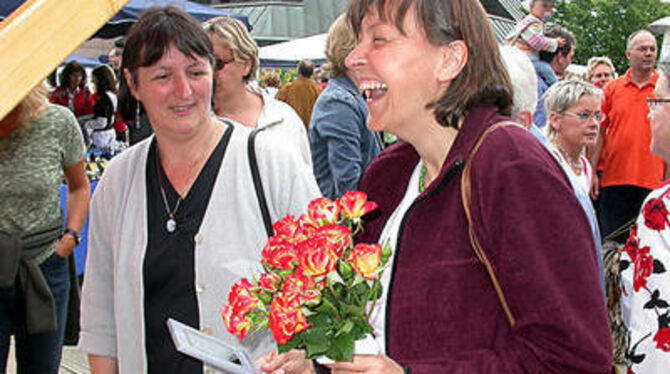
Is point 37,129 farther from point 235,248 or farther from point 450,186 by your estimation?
point 450,186

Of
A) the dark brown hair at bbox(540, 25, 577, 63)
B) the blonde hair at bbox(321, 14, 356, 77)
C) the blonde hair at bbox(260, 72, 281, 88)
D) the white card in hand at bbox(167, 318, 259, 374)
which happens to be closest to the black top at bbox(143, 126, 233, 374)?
the white card in hand at bbox(167, 318, 259, 374)

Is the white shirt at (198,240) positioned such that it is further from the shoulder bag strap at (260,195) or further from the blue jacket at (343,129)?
the blue jacket at (343,129)

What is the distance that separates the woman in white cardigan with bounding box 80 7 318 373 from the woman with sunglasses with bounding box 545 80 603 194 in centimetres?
280

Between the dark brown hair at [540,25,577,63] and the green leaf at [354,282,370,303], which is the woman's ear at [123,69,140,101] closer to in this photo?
the green leaf at [354,282,370,303]

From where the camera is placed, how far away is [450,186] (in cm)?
158

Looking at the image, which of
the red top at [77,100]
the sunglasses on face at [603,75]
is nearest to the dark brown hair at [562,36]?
the sunglasses on face at [603,75]

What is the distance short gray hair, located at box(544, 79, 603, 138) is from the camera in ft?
15.4

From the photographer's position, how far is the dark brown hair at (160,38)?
2.40 m

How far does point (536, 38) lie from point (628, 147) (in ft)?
5.48

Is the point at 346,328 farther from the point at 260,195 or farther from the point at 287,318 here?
the point at 260,195

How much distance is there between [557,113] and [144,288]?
3.34m

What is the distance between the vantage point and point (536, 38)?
588 cm

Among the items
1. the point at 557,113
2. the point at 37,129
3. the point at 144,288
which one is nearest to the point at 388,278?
the point at 144,288

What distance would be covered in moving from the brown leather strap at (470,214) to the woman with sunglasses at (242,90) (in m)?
2.30
